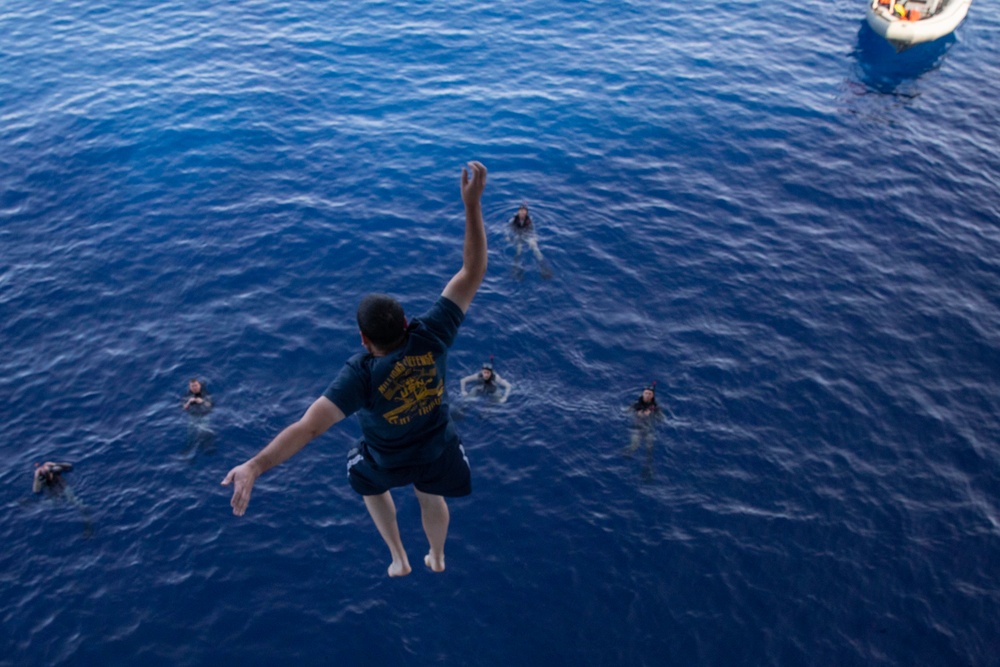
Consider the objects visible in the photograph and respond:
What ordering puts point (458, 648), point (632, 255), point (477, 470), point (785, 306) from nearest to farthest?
1. point (458, 648)
2. point (477, 470)
3. point (785, 306)
4. point (632, 255)

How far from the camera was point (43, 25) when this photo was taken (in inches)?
1682

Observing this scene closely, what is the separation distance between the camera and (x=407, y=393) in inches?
268

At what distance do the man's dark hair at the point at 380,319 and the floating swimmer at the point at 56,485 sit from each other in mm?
15461

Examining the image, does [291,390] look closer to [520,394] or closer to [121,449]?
[121,449]

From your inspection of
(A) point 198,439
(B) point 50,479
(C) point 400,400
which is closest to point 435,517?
(C) point 400,400

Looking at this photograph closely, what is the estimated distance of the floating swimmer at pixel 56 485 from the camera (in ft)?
61.2

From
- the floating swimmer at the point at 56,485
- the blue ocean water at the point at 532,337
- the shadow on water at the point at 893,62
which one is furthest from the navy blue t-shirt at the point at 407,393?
the shadow on water at the point at 893,62

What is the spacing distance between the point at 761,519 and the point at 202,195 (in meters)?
22.6

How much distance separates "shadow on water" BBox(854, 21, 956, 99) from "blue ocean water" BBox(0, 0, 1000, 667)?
0.23 m

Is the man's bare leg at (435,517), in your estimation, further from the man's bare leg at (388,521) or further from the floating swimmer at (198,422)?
the floating swimmer at (198,422)

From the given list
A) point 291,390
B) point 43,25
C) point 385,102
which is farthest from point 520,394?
point 43,25

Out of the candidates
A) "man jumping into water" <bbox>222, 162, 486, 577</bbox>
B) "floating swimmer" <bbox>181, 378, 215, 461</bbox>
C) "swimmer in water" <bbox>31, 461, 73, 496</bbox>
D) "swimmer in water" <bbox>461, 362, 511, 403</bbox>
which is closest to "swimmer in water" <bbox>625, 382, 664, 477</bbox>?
"swimmer in water" <bbox>461, 362, 511, 403</bbox>

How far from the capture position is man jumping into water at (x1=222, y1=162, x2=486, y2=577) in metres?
6.10

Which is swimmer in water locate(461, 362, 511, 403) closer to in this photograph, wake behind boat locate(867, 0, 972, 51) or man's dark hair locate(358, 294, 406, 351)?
man's dark hair locate(358, 294, 406, 351)
